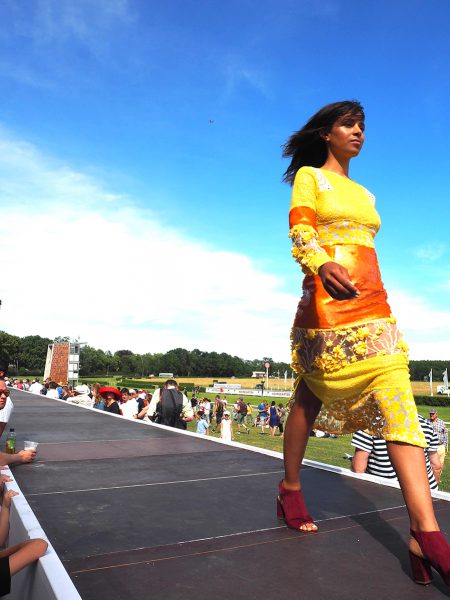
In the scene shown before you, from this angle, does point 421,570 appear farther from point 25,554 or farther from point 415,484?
point 25,554

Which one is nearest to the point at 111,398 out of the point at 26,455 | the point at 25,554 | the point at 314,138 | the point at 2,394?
the point at 2,394

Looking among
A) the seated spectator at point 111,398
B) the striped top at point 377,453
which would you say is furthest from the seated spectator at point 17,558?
the seated spectator at point 111,398

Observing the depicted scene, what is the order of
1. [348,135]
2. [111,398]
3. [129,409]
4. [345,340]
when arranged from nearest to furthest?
1. [345,340]
2. [348,135]
3. [111,398]
4. [129,409]

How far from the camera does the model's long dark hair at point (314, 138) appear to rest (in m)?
2.96

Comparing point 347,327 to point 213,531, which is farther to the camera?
point 213,531

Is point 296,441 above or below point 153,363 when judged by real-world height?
below

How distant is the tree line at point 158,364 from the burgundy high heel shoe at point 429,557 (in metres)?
126

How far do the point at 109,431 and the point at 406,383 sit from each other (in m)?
5.78

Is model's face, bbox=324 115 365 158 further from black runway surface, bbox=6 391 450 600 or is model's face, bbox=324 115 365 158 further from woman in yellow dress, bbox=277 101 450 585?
black runway surface, bbox=6 391 450 600

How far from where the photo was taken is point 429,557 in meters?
2.04

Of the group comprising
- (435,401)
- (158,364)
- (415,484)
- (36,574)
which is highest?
(158,364)

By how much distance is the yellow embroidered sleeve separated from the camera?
2464 mm

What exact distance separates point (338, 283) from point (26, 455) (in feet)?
11.7

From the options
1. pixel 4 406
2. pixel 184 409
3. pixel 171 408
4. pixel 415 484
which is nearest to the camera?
pixel 415 484
